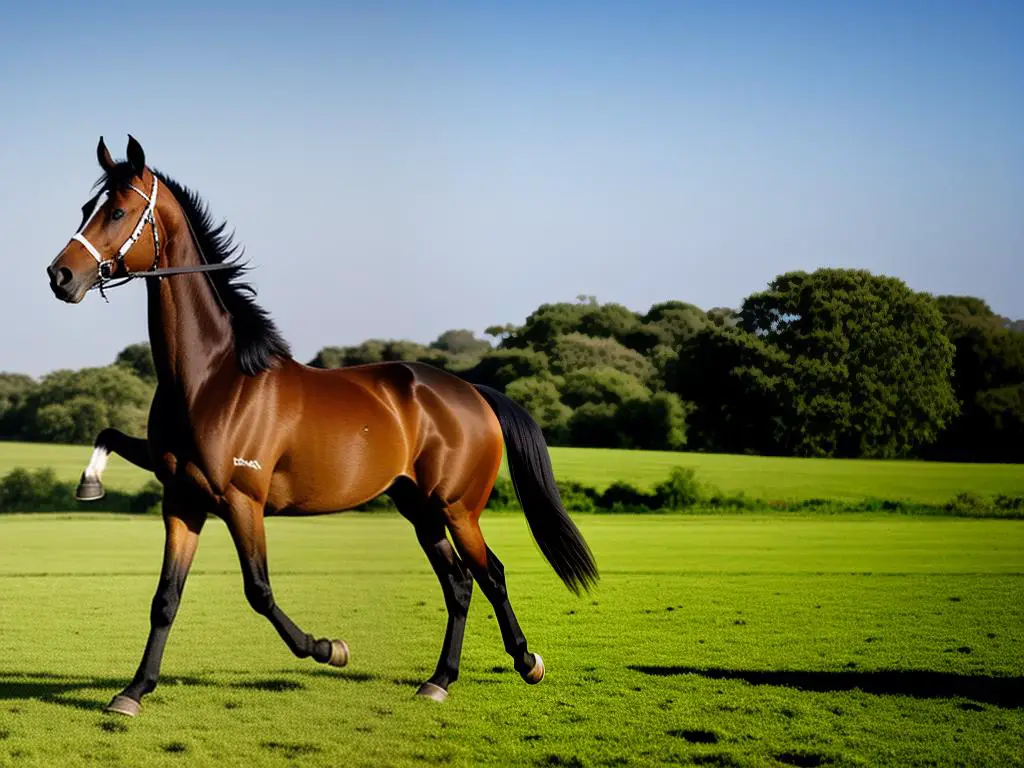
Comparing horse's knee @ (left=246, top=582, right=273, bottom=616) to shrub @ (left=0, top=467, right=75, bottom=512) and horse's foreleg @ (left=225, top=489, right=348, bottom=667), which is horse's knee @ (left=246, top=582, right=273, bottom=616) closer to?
horse's foreleg @ (left=225, top=489, right=348, bottom=667)

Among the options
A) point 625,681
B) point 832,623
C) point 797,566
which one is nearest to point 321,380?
point 625,681

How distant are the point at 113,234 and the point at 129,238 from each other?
0.08 metres

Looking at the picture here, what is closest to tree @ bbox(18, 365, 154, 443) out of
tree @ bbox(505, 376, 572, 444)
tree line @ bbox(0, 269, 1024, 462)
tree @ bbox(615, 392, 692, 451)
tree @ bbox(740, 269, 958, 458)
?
tree line @ bbox(0, 269, 1024, 462)

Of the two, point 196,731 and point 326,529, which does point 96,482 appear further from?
point 326,529

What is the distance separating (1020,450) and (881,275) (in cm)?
447

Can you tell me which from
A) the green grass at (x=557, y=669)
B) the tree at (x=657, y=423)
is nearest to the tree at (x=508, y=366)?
the tree at (x=657, y=423)

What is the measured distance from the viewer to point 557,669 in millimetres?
7770

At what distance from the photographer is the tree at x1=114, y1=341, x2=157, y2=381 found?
28.4m

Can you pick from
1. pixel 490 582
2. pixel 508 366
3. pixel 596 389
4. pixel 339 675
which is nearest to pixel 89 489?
pixel 339 675

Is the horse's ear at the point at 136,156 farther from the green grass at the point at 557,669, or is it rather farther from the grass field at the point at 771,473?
the grass field at the point at 771,473

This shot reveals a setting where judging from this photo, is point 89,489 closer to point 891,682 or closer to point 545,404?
point 891,682

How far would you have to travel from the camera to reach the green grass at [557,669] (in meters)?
5.53

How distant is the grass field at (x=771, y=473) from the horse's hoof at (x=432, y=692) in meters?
18.3

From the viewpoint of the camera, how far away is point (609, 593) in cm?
1235
